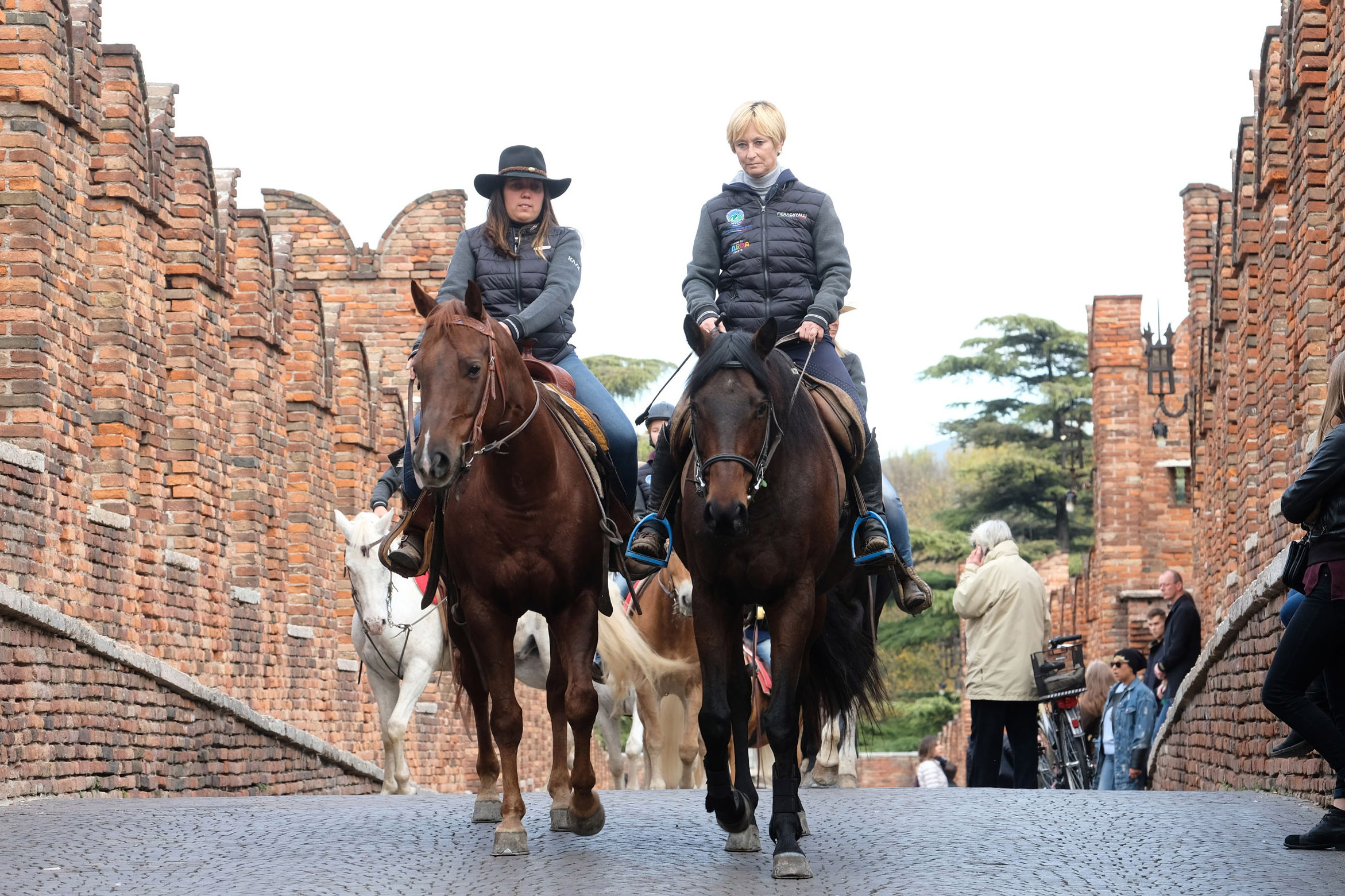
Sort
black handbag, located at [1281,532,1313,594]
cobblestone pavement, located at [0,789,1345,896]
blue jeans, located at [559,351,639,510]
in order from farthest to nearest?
blue jeans, located at [559,351,639,510]
black handbag, located at [1281,532,1313,594]
cobblestone pavement, located at [0,789,1345,896]

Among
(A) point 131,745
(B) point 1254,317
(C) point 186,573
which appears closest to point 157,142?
(C) point 186,573

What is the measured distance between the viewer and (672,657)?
14.2m

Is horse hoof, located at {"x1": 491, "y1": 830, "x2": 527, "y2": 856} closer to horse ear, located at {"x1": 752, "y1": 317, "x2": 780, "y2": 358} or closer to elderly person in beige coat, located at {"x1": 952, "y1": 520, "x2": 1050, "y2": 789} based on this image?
horse ear, located at {"x1": 752, "y1": 317, "x2": 780, "y2": 358}

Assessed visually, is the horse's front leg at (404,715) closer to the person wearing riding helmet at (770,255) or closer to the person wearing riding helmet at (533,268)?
the person wearing riding helmet at (533,268)

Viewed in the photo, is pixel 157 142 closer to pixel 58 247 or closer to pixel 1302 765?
pixel 58 247

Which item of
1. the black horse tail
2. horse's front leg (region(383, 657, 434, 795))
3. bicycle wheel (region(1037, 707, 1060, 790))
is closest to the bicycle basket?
bicycle wheel (region(1037, 707, 1060, 790))

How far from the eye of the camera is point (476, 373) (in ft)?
24.8

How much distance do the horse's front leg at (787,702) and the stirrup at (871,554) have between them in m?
0.45

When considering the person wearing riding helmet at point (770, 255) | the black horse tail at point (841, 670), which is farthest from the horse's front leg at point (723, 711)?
the black horse tail at point (841, 670)

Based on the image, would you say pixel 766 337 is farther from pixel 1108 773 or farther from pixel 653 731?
pixel 1108 773

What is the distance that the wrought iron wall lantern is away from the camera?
99.7 feet

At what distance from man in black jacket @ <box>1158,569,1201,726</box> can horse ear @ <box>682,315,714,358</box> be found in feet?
28.3

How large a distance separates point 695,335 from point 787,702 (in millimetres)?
1476

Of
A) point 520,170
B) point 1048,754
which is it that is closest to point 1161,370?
point 1048,754
